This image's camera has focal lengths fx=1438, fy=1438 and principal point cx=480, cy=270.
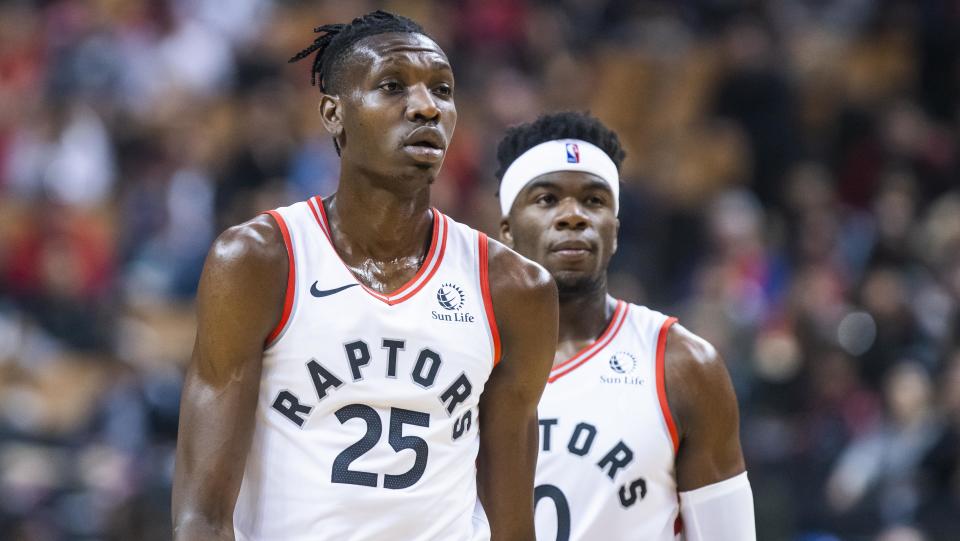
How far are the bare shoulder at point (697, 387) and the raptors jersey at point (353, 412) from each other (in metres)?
1.28

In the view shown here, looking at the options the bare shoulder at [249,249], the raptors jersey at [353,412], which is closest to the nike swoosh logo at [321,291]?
the raptors jersey at [353,412]

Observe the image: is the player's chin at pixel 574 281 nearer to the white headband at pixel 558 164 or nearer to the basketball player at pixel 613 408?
the basketball player at pixel 613 408

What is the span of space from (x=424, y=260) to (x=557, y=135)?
5.10 feet

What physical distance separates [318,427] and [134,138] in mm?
9112

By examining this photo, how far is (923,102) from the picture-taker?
Answer: 14.6 meters

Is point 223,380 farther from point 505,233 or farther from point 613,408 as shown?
point 505,233

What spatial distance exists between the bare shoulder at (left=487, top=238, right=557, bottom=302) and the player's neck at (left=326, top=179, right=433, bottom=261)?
0.28 meters

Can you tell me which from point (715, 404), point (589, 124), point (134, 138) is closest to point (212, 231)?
point (134, 138)

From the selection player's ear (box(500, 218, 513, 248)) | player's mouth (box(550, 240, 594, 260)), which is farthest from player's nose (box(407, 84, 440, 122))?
player's ear (box(500, 218, 513, 248))

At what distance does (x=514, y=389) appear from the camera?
4352 millimetres

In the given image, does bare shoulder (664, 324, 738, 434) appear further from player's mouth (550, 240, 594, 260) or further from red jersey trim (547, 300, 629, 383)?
player's mouth (550, 240, 594, 260)

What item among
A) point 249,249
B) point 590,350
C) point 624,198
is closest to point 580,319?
point 590,350

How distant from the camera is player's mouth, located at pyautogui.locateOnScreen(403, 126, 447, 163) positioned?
4.08 m

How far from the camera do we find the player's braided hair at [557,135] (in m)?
5.71
